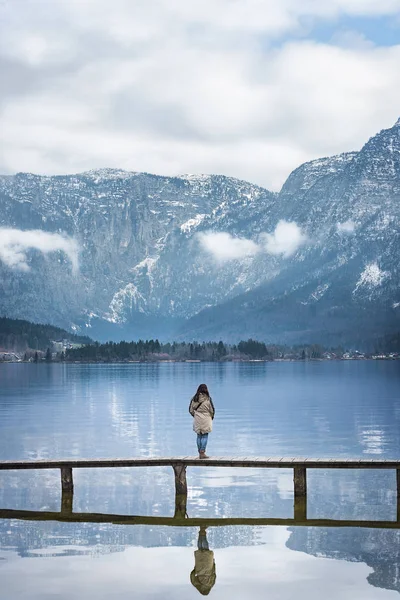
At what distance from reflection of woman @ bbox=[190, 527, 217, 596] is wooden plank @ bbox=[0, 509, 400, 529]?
4.75 metres

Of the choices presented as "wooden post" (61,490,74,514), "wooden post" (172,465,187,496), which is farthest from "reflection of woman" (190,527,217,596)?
"wooden post" (61,490,74,514)

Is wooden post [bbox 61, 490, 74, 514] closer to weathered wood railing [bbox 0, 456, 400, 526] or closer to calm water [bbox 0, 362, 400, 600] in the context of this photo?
weathered wood railing [bbox 0, 456, 400, 526]

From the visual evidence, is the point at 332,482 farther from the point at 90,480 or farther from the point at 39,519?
the point at 39,519

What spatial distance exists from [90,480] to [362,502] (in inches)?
636

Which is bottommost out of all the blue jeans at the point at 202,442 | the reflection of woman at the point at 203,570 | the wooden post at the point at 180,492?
the reflection of woman at the point at 203,570

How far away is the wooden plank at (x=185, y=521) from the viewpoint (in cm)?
4159

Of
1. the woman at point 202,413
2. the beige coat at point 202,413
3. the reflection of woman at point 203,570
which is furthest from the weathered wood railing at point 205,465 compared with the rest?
the reflection of woman at point 203,570

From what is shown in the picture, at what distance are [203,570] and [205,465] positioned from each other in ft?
40.8

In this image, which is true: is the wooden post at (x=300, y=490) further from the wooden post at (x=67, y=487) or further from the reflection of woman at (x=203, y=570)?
the wooden post at (x=67, y=487)

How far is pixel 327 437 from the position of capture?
98.8 m

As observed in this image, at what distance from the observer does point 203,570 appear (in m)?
32.7

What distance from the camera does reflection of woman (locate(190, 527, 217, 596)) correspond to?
101 ft

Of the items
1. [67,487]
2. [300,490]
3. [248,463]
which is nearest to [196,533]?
[248,463]

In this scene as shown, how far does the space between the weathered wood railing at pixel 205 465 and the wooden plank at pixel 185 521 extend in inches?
12.7
